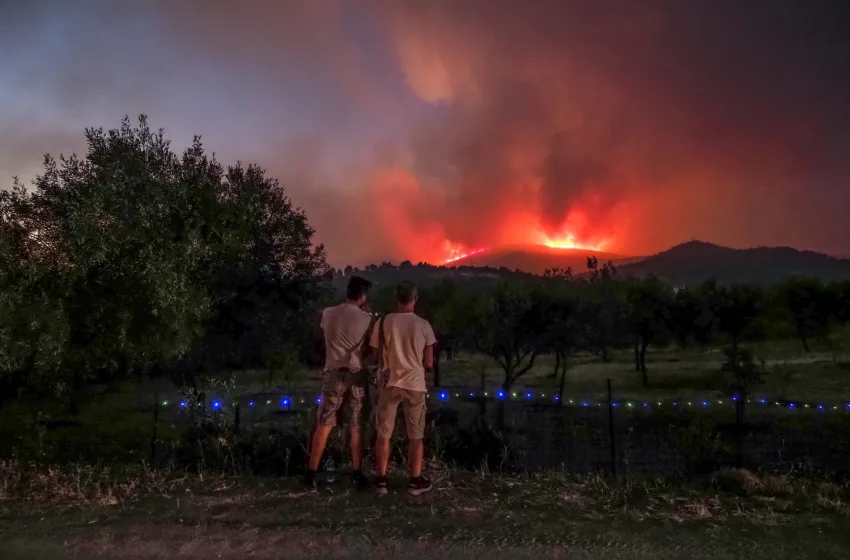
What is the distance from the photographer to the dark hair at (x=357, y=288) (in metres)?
6.45

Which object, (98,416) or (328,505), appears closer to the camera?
(328,505)

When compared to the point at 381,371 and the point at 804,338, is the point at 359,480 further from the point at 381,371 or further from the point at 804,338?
the point at 804,338

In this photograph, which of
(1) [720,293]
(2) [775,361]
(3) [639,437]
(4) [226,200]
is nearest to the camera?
(4) [226,200]

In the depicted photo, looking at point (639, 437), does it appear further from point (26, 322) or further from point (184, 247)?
point (26, 322)

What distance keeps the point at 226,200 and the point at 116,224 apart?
9.46 ft

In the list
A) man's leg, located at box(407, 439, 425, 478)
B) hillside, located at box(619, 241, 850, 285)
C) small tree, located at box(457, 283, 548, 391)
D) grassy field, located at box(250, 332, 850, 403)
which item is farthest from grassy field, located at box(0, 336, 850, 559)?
hillside, located at box(619, 241, 850, 285)

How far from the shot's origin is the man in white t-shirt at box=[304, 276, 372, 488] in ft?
20.8

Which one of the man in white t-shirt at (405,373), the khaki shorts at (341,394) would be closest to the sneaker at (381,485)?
the man in white t-shirt at (405,373)

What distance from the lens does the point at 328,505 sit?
5883 mm

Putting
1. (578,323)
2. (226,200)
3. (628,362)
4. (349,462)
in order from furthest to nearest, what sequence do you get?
(628,362), (578,323), (226,200), (349,462)

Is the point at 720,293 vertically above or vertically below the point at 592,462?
above

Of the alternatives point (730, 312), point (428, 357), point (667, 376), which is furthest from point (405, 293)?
point (730, 312)

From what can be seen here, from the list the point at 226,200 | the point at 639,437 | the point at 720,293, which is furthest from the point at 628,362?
the point at 226,200

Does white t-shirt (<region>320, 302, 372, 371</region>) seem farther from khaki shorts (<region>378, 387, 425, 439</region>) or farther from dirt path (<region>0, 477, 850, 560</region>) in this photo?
dirt path (<region>0, 477, 850, 560</region>)
